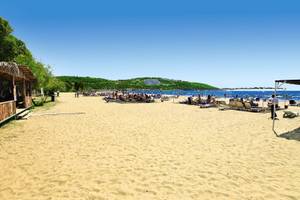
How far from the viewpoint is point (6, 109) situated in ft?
46.6

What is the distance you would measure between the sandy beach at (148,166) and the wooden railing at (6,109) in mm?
2458

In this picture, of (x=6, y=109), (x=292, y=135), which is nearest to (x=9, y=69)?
(x=6, y=109)

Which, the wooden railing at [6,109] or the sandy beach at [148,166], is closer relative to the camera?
the sandy beach at [148,166]

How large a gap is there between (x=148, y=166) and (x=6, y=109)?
10.6 meters

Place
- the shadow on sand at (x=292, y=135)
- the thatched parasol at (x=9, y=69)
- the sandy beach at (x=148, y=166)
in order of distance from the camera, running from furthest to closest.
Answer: the thatched parasol at (x=9, y=69) < the shadow on sand at (x=292, y=135) < the sandy beach at (x=148, y=166)

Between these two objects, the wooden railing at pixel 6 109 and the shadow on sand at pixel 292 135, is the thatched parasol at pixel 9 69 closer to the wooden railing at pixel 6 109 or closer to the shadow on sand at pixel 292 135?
the wooden railing at pixel 6 109

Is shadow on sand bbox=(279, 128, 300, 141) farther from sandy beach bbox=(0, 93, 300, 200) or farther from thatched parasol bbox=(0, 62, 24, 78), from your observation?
thatched parasol bbox=(0, 62, 24, 78)

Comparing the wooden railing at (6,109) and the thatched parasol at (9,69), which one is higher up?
the thatched parasol at (9,69)

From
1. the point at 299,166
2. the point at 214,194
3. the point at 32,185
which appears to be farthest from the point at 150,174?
the point at 299,166

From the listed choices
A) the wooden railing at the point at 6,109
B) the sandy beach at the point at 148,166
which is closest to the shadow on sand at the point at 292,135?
the sandy beach at the point at 148,166

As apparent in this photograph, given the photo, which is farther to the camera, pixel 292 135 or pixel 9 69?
pixel 9 69

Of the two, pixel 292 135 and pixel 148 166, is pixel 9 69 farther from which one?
pixel 292 135

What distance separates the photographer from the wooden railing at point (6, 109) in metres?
A: 13.3

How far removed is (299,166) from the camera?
682 cm
